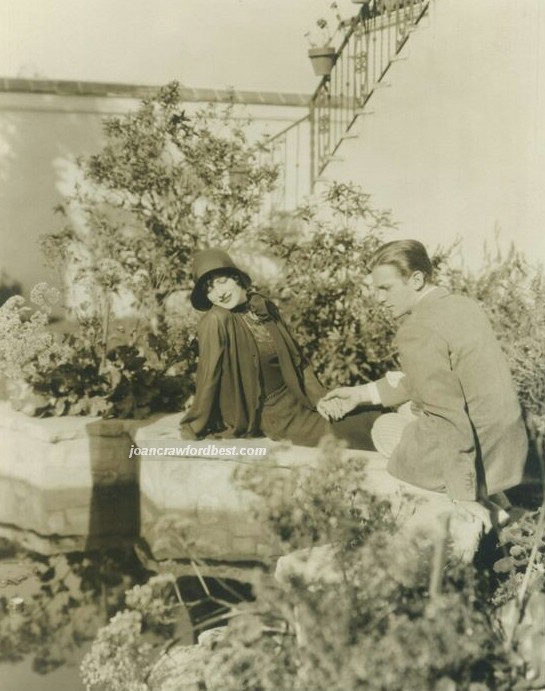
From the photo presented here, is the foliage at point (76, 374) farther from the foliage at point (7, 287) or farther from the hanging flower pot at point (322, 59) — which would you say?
the hanging flower pot at point (322, 59)

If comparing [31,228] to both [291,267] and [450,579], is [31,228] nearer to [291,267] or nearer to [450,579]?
[291,267]

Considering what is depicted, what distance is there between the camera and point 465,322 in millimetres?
2770


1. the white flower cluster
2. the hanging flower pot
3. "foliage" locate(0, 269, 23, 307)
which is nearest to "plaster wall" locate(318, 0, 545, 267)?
the hanging flower pot

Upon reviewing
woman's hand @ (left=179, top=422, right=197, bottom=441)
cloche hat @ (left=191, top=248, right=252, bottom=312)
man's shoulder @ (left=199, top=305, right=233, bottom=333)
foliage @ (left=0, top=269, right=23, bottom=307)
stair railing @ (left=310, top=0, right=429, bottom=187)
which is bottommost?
woman's hand @ (left=179, top=422, right=197, bottom=441)

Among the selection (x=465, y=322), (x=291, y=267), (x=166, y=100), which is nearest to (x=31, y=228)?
(x=166, y=100)

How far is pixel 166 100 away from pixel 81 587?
3.07m

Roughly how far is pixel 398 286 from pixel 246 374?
121cm

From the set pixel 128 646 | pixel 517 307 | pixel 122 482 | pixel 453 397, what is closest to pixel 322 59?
pixel 517 307

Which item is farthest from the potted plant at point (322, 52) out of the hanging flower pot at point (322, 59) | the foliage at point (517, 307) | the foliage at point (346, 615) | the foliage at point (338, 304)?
the foliage at point (346, 615)

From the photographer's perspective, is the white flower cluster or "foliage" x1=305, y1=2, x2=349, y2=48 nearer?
the white flower cluster

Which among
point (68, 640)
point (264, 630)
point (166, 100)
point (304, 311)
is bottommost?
point (68, 640)

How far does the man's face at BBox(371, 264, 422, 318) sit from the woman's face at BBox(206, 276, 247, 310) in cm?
115

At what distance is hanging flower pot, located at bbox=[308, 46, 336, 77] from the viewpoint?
5.91m

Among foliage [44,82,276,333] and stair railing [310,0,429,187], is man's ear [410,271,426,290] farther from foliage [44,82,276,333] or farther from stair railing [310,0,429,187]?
stair railing [310,0,429,187]
